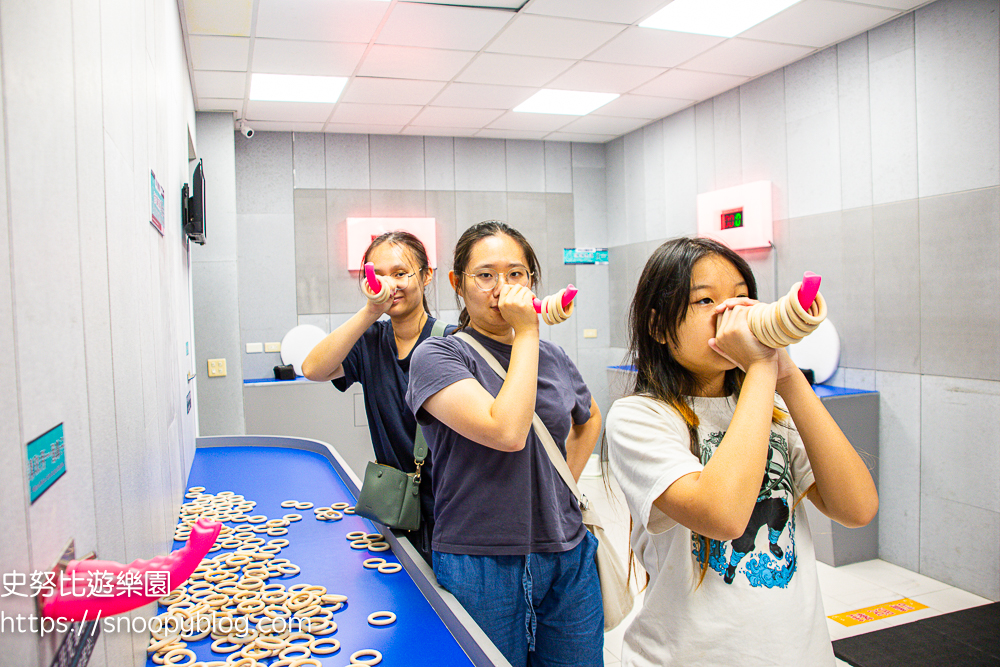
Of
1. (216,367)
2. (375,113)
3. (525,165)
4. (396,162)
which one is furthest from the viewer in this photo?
(525,165)

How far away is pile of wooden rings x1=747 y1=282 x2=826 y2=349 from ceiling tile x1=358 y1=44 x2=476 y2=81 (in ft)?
11.1

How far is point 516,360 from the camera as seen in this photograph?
4.32 ft

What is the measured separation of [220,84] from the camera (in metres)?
4.26

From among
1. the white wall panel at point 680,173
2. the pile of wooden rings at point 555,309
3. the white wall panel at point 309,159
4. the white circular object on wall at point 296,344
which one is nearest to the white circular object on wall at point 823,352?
the white wall panel at point 680,173

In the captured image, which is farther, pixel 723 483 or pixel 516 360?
pixel 516 360

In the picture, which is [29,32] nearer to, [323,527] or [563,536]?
[563,536]

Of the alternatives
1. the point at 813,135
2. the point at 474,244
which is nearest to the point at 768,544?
the point at 474,244

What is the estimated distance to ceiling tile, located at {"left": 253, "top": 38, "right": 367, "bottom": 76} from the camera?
3693 millimetres

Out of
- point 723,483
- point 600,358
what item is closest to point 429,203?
point 600,358

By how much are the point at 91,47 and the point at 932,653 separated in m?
2.94

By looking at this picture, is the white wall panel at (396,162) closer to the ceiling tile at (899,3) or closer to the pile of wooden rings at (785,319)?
the ceiling tile at (899,3)

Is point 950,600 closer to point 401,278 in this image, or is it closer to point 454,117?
point 401,278

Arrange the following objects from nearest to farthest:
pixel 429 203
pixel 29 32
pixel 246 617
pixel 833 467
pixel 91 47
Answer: pixel 29 32, pixel 91 47, pixel 833 467, pixel 246 617, pixel 429 203

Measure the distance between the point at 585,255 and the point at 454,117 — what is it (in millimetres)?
1853
